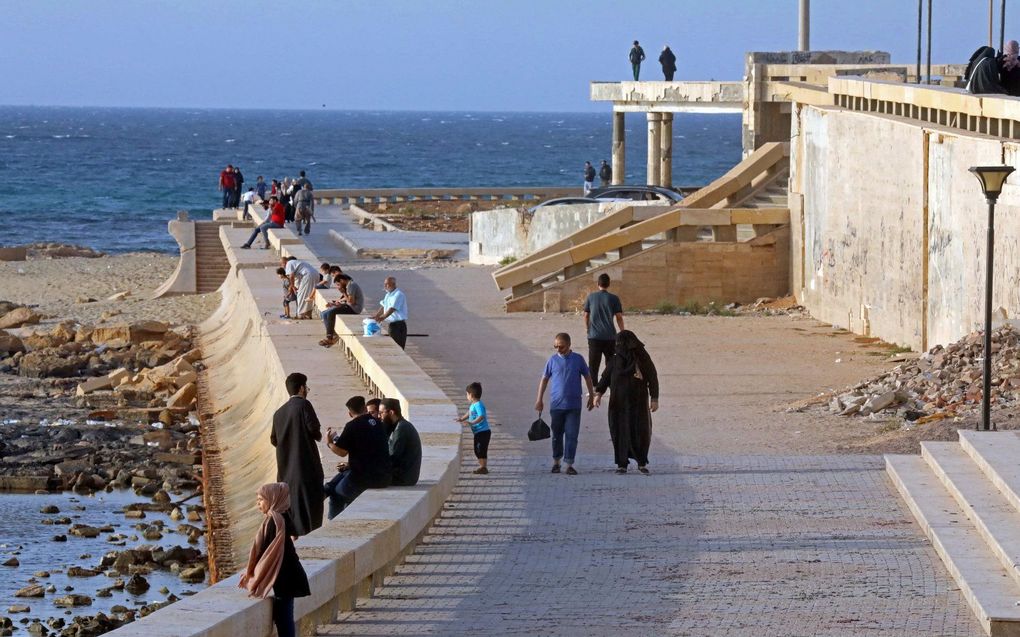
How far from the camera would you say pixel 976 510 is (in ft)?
37.3

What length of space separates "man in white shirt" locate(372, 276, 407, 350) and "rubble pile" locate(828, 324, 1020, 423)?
4.98 metres

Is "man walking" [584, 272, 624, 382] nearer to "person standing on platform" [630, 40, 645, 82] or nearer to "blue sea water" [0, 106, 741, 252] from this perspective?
"person standing on platform" [630, 40, 645, 82]

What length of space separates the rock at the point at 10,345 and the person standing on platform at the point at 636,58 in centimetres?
2422

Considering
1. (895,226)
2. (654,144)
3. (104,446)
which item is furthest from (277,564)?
(654,144)

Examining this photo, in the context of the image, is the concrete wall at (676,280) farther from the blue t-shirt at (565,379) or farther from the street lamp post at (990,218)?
the blue t-shirt at (565,379)

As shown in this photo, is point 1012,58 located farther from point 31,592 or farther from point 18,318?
point 18,318

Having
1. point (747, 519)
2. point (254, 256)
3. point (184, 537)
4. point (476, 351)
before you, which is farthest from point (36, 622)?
point (254, 256)

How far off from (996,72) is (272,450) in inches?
393

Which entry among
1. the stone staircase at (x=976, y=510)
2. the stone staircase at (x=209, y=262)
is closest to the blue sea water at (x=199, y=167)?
the stone staircase at (x=209, y=262)

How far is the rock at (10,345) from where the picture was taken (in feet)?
101

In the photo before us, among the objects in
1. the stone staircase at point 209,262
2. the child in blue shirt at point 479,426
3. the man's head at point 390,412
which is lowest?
the stone staircase at point 209,262

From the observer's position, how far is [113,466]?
2039 centimetres

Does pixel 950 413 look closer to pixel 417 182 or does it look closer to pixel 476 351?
pixel 476 351

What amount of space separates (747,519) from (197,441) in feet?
37.1
